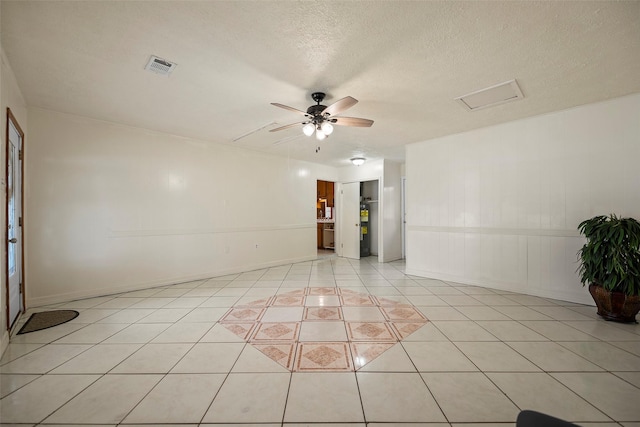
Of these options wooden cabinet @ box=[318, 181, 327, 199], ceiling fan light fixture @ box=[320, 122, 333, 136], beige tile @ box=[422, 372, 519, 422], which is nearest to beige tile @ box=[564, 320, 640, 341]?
beige tile @ box=[422, 372, 519, 422]

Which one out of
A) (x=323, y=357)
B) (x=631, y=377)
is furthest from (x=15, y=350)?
(x=631, y=377)

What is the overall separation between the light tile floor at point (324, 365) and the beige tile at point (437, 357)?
0.02m

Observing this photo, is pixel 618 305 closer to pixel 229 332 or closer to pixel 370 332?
pixel 370 332

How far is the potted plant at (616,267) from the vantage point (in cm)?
283

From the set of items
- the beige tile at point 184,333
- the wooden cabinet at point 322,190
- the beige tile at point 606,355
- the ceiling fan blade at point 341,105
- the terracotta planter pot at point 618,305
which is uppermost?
the ceiling fan blade at point 341,105

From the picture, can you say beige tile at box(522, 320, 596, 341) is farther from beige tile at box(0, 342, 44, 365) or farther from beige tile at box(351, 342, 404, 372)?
beige tile at box(0, 342, 44, 365)

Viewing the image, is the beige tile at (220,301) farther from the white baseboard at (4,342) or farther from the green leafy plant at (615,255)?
the green leafy plant at (615,255)

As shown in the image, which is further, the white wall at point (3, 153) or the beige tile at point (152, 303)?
the beige tile at point (152, 303)

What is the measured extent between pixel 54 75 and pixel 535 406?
5.18 m

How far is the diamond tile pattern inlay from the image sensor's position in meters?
2.21

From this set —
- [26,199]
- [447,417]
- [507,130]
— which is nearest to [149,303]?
[26,199]

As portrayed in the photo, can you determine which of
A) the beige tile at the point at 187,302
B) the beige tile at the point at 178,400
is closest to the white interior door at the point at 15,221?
the beige tile at the point at 187,302

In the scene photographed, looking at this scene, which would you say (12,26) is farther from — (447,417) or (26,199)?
(447,417)

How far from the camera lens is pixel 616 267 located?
2844mm
